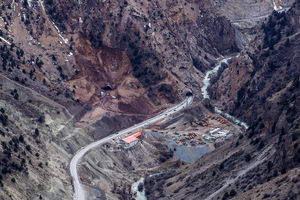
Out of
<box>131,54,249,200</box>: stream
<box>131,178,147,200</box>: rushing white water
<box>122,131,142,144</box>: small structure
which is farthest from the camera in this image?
<box>122,131,142,144</box>: small structure

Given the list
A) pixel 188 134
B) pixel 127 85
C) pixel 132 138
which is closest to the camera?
pixel 132 138

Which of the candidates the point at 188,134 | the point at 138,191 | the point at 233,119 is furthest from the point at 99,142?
the point at 233,119

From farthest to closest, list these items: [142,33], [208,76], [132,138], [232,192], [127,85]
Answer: [208,76]
[142,33]
[127,85]
[132,138]
[232,192]

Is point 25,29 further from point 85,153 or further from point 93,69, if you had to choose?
point 85,153

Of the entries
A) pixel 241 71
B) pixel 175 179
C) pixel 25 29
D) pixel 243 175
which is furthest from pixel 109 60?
pixel 243 175

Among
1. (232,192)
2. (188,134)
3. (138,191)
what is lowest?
(138,191)

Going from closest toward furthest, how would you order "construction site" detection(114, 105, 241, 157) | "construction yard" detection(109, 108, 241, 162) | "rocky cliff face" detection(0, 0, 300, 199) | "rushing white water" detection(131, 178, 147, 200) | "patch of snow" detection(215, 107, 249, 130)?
"rocky cliff face" detection(0, 0, 300, 199)
"rushing white water" detection(131, 178, 147, 200)
"construction yard" detection(109, 108, 241, 162)
"construction site" detection(114, 105, 241, 157)
"patch of snow" detection(215, 107, 249, 130)

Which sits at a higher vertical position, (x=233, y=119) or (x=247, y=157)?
(x=233, y=119)

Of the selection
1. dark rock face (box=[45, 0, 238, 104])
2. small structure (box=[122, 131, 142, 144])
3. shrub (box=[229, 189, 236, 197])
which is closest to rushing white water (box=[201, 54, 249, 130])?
dark rock face (box=[45, 0, 238, 104])

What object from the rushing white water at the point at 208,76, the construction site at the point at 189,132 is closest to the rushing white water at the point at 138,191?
the construction site at the point at 189,132

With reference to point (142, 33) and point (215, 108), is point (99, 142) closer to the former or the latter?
point (215, 108)

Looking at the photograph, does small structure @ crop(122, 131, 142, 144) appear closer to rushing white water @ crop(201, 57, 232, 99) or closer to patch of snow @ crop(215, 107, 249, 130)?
patch of snow @ crop(215, 107, 249, 130)
